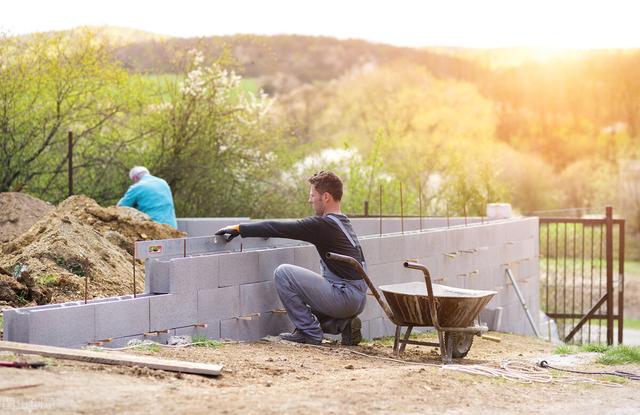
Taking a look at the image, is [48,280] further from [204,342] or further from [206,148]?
[206,148]

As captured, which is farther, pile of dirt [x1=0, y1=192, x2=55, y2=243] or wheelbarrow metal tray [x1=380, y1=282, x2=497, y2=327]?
pile of dirt [x1=0, y1=192, x2=55, y2=243]

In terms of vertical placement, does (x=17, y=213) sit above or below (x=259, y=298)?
above

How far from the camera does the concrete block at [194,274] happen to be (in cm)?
681

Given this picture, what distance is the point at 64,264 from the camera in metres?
7.78

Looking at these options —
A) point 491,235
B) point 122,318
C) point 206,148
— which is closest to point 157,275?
point 122,318

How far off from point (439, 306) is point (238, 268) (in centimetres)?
159

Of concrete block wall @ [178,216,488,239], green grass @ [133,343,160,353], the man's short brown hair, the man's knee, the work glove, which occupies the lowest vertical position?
green grass @ [133,343,160,353]

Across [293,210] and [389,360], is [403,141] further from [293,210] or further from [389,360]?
[389,360]

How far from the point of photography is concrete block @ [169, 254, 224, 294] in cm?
681

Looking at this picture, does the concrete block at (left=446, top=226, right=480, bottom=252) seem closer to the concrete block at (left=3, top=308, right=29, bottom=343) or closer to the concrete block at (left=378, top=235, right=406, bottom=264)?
the concrete block at (left=378, top=235, right=406, bottom=264)

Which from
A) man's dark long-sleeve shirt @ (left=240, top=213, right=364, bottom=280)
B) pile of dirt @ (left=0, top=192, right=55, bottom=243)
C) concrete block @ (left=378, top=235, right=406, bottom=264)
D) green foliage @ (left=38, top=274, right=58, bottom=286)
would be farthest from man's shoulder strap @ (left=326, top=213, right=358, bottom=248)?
pile of dirt @ (left=0, top=192, right=55, bottom=243)

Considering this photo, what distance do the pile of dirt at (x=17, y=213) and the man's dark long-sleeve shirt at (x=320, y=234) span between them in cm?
374

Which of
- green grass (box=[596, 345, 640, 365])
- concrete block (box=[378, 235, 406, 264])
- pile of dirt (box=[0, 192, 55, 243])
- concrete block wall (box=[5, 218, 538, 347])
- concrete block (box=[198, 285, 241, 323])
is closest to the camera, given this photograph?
concrete block wall (box=[5, 218, 538, 347])

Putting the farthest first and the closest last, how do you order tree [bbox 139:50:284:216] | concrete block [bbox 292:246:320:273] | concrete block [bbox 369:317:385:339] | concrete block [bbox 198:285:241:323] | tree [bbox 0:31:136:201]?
tree [bbox 139:50:284:216]
tree [bbox 0:31:136:201]
concrete block [bbox 369:317:385:339]
concrete block [bbox 292:246:320:273]
concrete block [bbox 198:285:241:323]
